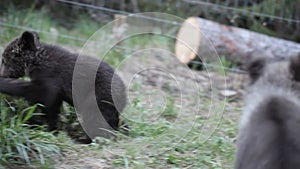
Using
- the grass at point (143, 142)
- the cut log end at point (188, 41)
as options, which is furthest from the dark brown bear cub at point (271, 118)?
the cut log end at point (188, 41)

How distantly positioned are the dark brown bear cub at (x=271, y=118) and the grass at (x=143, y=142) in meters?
1.19

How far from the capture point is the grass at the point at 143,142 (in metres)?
4.50

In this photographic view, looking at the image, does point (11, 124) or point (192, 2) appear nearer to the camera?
point (11, 124)

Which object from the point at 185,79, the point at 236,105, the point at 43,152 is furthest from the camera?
the point at 185,79

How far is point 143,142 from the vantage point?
523cm

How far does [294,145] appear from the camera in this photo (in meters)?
3.33

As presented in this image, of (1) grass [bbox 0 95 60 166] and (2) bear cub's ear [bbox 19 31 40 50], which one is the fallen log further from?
(1) grass [bbox 0 95 60 166]

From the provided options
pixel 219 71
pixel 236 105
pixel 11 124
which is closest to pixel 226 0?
pixel 219 71

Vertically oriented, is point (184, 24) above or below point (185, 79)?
above

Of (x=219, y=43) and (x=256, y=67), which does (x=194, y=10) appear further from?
(x=256, y=67)

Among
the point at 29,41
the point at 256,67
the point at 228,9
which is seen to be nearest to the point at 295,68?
the point at 256,67

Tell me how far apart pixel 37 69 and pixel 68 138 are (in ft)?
2.67

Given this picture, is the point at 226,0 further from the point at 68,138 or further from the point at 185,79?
the point at 68,138

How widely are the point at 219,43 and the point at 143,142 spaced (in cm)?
374
